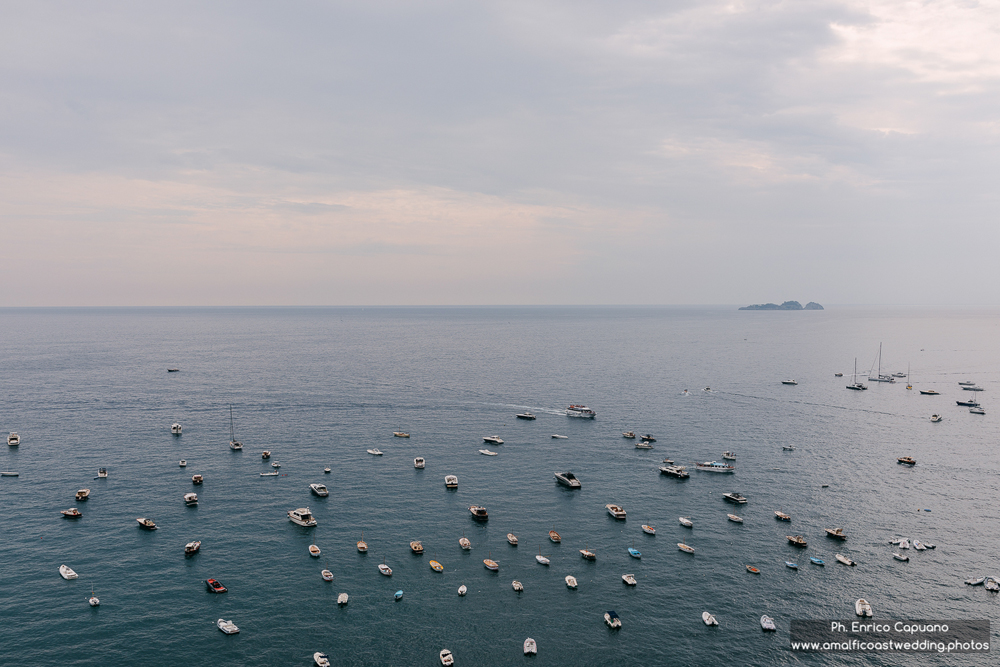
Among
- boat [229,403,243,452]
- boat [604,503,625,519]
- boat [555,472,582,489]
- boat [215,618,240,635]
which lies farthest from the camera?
boat [229,403,243,452]

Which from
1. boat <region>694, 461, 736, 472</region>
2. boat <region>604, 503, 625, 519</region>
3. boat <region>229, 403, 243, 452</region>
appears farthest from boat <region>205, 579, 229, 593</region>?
boat <region>694, 461, 736, 472</region>

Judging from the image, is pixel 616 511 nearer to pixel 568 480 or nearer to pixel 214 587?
pixel 568 480

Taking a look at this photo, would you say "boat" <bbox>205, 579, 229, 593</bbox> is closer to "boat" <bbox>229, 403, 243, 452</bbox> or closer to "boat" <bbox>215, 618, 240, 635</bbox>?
"boat" <bbox>215, 618, 240, 635</bbox>

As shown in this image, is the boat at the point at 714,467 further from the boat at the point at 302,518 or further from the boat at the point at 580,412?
the boat at the point at 302,518

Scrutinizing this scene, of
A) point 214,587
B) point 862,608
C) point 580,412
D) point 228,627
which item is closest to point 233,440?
point 214,587

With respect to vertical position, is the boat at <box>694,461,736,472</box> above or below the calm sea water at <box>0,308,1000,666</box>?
above

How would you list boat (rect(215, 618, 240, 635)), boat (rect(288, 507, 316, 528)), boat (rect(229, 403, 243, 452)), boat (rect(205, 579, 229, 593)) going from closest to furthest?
boat (rect(215, 618, 240, 635)) → boat (rect(205, 579, 229, 593)) → boat (rect(288, 507, 316, 528)) → boat (rect(229, 403, 243, 452))
